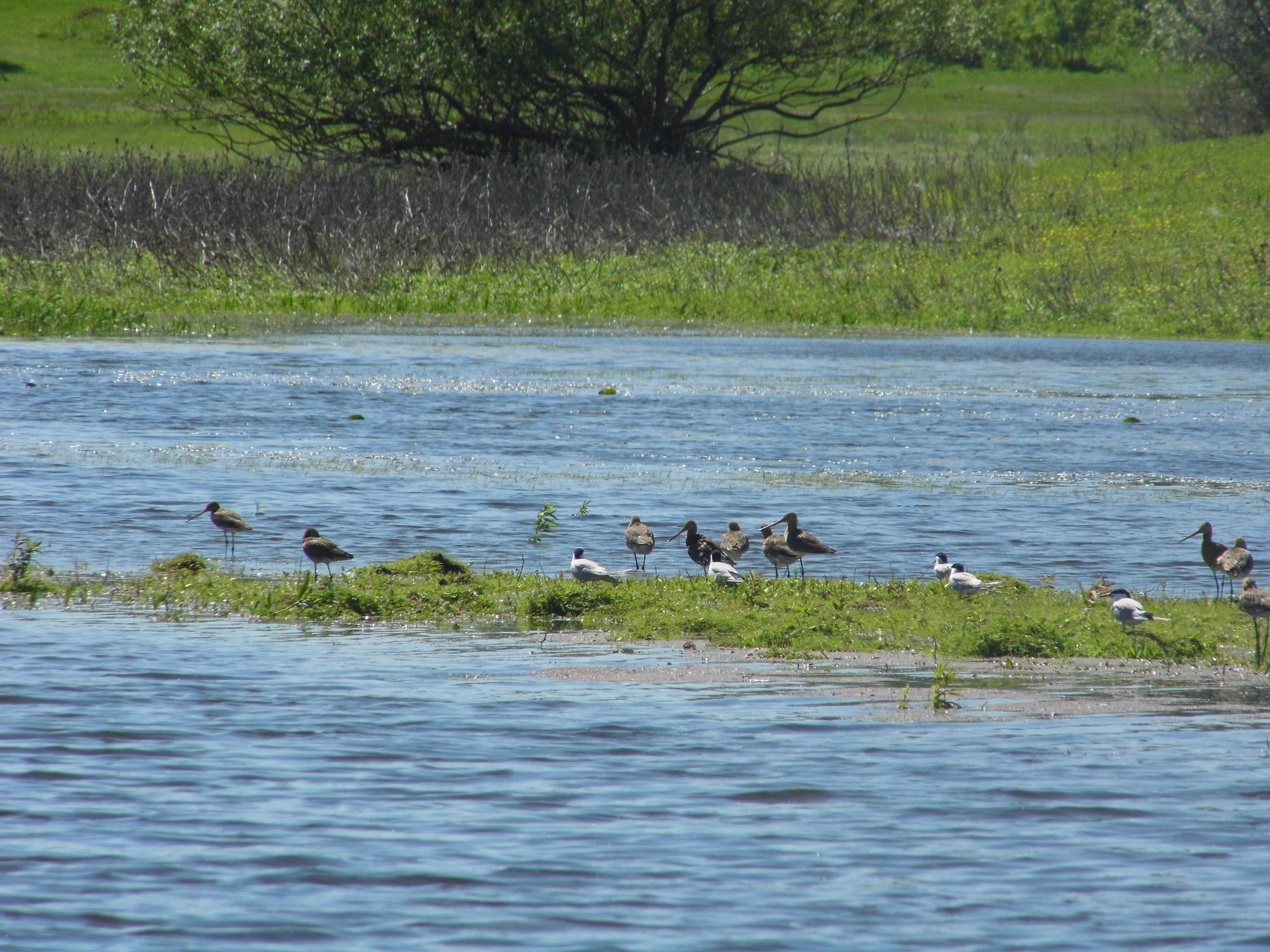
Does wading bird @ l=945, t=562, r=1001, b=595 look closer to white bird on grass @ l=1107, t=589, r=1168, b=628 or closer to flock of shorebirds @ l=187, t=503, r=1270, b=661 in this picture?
flock of shorebirds @ l=187, t=503, r=1270, b=661

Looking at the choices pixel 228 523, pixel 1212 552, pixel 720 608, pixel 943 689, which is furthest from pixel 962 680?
pixel 228 523

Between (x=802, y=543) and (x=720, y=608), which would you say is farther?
(x=802, y=543)

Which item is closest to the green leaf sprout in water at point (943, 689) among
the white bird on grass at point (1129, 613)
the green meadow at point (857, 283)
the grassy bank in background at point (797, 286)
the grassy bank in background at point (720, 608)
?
the grassy bank in background at point (720, 608)

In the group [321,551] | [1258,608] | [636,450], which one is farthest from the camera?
[636,450]

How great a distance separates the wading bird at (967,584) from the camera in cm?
1121

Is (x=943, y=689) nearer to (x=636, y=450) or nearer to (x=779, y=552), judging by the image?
(x=779, y=552)

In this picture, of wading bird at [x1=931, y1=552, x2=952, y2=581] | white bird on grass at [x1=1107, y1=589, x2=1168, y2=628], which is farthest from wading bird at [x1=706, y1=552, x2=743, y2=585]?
white bird on grass at [x1=1107, y1=589, x2=1168, y2=628]

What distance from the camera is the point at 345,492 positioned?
1627 centimetres

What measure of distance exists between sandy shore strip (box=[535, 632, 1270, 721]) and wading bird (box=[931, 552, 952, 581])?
5.07 ft

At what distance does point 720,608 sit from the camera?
1145cm

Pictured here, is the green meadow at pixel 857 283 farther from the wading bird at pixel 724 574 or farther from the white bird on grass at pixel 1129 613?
the white bird on grass at pixel 1129 613

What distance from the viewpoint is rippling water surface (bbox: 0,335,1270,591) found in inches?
555

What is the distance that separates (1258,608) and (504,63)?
132ft

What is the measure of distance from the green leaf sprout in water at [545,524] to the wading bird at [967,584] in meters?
3.56
